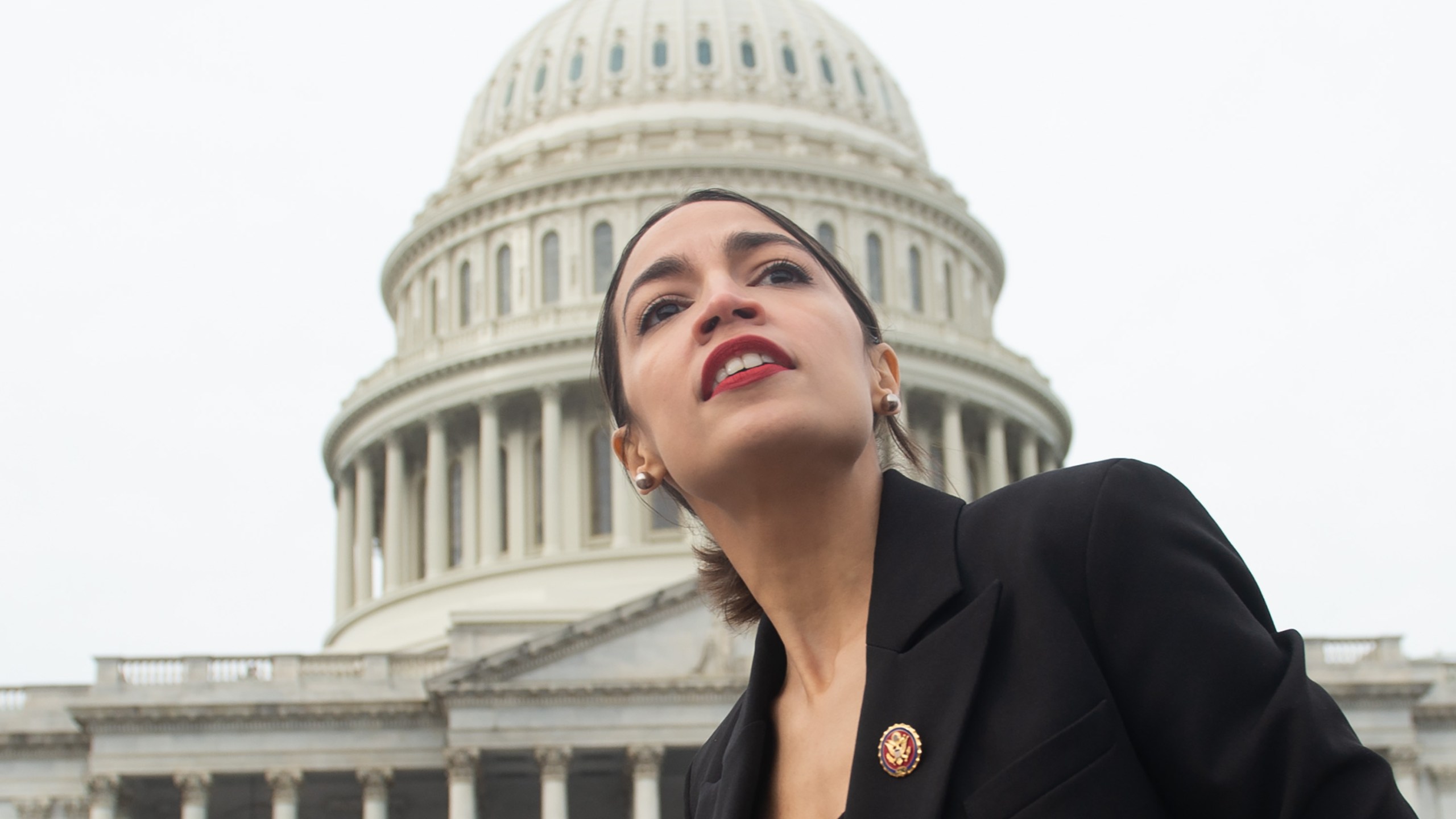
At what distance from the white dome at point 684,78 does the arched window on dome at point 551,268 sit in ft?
17.5

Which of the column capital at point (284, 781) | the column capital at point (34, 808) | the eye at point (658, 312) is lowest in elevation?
the column capital at point (34, 808)

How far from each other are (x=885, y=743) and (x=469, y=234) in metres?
70.9

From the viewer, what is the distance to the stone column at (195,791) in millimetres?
47875

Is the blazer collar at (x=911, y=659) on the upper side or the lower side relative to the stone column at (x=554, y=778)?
upper

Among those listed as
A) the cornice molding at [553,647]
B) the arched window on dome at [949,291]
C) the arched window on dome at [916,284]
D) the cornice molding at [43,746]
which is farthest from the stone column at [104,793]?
the arched window on dome at [949,291]

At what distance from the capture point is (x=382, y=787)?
48.8 m

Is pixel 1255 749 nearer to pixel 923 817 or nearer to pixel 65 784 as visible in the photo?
pixel 923 817

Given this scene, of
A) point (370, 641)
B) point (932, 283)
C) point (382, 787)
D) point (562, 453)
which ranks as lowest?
point (382, 787)

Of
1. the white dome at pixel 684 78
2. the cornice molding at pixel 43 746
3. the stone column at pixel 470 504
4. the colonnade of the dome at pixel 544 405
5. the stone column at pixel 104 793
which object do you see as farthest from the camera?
the white dome at pixel 684 78

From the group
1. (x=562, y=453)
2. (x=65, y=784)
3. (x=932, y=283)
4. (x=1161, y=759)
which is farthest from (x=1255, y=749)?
(x=932, y=283)

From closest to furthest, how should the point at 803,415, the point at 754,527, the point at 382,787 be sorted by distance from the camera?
the point at 803,415 < the point at 754,527 < the point at 382,787

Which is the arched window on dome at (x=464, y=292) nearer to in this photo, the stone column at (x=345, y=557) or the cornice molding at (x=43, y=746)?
the stone column at (x=345, y=557)

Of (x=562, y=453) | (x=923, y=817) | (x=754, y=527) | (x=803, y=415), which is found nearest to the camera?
(x=923, y=817)

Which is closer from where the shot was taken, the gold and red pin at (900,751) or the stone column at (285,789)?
the gold and red pin at (900,751)
